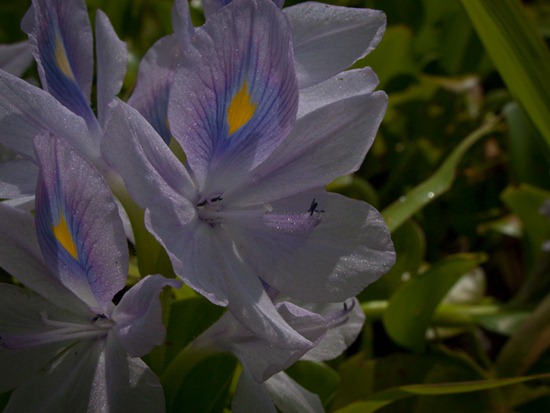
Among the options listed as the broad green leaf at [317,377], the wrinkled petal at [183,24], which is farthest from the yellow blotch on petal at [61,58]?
the broad green leaf at [317,377]

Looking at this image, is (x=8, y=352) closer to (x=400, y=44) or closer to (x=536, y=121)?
(x=536, y=121)

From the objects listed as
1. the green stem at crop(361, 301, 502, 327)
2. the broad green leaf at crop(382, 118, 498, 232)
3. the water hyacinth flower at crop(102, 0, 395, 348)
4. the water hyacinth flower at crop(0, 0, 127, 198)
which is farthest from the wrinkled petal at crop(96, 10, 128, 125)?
the green stem at crop(361, 301, 502, 327)

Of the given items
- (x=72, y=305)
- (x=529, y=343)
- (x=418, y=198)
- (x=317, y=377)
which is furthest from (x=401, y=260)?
(x=72, y=305)

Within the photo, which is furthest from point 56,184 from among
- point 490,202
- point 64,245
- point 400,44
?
point 490,202

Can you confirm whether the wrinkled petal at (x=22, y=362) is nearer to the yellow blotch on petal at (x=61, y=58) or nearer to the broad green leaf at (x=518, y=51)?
the yellow blotch on petal at (x=61, y=58)

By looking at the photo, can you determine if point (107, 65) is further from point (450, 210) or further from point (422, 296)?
point (450, 210)

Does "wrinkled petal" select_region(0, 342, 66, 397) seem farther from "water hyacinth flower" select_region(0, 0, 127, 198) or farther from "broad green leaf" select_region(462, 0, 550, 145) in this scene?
"broad green leaf" select_region(462, 0, 550, 145)
